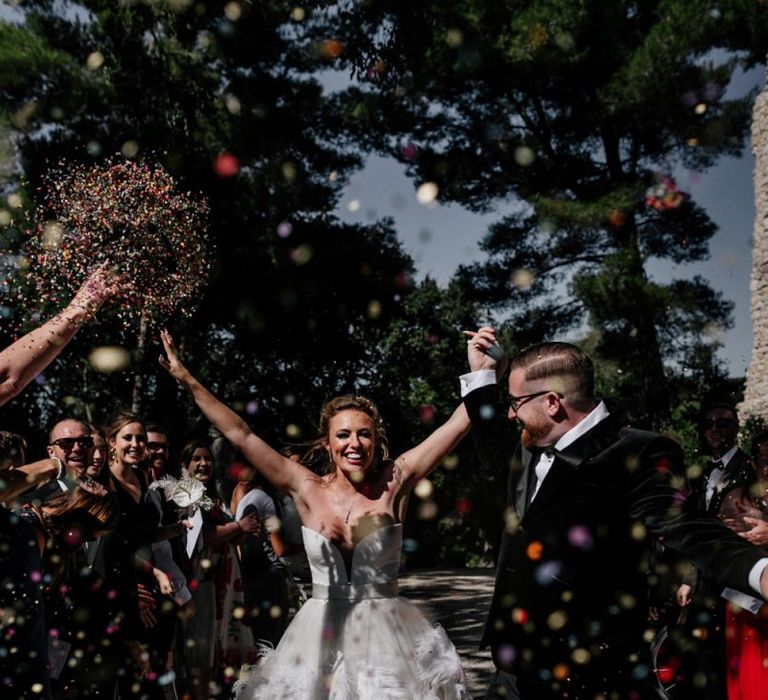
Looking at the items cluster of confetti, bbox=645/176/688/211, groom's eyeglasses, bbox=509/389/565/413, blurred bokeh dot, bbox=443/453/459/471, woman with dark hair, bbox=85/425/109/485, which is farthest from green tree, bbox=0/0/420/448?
groom's eyeglasses, bbox=509/389/565/413

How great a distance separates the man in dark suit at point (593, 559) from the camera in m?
2.41

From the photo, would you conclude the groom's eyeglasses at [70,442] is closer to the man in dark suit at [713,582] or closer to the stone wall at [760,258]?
the man in dark suit at [713,582]

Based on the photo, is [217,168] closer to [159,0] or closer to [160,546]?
[159,0]

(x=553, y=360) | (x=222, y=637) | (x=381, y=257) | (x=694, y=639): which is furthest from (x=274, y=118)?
(x=553, y=360)

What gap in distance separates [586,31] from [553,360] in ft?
55.0

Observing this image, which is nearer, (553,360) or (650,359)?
(553,360)

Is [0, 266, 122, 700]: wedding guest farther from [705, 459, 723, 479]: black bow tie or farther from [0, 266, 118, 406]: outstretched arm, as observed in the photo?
[705, 459, 723, 479]: black bow tie

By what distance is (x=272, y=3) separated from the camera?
839 centimetres

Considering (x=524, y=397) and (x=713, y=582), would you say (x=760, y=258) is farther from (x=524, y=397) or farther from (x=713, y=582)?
(x=524, y=397)

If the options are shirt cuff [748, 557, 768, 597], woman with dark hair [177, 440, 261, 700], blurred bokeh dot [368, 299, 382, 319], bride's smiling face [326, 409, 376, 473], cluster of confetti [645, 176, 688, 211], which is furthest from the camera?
blurred bokeh dot [368, 299, 382, 319]

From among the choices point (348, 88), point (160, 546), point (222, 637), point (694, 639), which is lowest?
point (694, 639)

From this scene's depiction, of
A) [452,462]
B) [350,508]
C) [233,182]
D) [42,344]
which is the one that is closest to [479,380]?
[350,508]

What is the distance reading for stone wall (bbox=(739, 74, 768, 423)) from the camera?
16.5m

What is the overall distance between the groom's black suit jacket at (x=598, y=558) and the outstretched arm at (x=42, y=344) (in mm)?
1501
